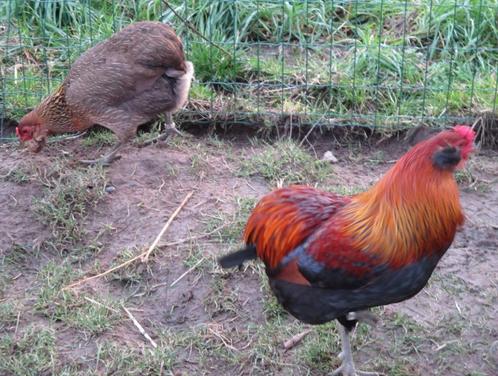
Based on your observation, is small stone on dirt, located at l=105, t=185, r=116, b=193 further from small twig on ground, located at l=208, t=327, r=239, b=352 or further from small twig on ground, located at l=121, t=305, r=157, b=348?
small twig on ground, located at l=208, t=327, r=239, b=352

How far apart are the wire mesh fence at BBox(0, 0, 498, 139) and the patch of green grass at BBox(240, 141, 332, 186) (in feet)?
1.62

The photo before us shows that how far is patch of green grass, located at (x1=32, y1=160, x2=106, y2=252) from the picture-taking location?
4.86 metres

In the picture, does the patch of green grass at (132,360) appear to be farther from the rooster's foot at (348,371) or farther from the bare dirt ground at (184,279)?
the rooster's foot at (348,371)

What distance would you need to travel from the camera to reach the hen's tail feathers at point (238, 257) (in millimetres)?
3719

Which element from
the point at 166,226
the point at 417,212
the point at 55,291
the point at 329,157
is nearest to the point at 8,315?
the point at 55,291

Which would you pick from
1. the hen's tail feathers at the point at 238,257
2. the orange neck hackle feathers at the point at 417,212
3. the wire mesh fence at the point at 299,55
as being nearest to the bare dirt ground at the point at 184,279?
the wire mesh fence at the point at 299,55

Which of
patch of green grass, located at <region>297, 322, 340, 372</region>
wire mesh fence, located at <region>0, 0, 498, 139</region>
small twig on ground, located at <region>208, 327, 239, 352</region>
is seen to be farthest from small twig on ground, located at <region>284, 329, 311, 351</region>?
wire mesh fence, located at <region>0, 0, 498, 139</region>

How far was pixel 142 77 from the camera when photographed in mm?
5520

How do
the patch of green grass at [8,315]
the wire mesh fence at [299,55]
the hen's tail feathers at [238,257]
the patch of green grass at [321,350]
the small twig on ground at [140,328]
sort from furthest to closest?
the wire mesh fence at [299,55] → the patch of green grass at [8,315] → the small twig on ground at [140,328] → the patch of green grass at [321,350] → the hen's tail feathers at [238,257]

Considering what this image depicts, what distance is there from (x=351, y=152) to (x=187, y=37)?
5.58 feet

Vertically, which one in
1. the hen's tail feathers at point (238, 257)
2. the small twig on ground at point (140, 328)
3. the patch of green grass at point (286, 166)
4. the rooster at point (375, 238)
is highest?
the rooster at point (375, 238)

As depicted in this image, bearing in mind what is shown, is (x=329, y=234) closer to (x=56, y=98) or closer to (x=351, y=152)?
(x=351, y=152)

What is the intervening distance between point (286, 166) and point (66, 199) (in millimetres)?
1508

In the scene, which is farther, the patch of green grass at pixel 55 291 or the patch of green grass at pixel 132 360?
the patch of green grass at pixel 55 291
